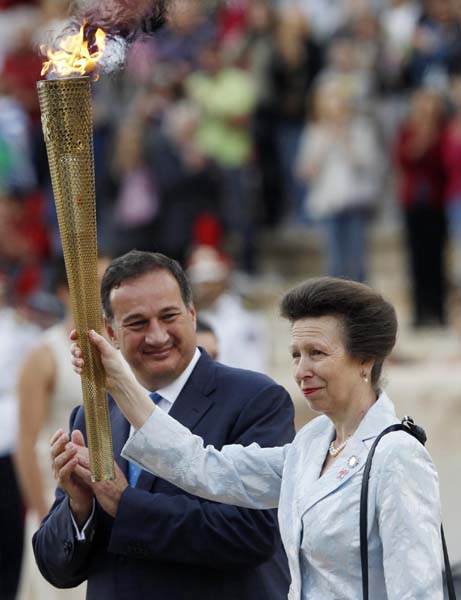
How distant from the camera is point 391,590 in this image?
10.0ft

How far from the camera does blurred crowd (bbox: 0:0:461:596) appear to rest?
10984mm

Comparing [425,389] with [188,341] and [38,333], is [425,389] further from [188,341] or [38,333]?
[188,341]

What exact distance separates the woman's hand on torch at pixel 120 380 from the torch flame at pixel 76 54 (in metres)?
0.66

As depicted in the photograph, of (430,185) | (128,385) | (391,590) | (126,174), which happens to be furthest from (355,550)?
(126,174)

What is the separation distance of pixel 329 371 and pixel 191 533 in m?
0.64

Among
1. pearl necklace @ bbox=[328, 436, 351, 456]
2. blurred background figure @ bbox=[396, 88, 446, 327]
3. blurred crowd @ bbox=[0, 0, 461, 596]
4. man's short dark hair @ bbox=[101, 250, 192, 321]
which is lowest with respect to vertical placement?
pearl necklace @ bbox=[328, 436, 351, 456]

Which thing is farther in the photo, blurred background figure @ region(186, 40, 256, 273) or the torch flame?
blurred background figure @ region(186, 40, 256, 273)

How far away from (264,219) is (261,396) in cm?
911

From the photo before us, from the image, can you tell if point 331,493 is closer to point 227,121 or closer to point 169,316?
point 169,316

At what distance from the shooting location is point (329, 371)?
Answer: 130 inches

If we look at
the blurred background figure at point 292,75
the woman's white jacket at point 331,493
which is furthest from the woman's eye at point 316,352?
the blurred background figure at point 292,75

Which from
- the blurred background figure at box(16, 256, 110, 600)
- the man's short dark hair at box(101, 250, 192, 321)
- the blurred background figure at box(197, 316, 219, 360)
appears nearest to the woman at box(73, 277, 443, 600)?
the man's short dark hair at box(101, 250, 192, 321)

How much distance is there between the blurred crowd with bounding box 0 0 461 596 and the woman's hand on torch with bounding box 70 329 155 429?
6969mm

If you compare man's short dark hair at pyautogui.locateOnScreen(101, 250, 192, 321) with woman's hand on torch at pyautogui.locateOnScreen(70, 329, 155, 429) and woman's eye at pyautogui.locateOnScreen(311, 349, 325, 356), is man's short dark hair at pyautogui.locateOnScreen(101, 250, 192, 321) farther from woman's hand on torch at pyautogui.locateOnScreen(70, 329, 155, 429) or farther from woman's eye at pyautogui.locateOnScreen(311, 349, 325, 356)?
woman's eye at pyautogui.locateOnScreen(311, 349, 325, 356)
